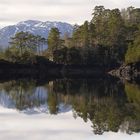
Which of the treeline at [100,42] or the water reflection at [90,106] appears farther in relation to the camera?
the treeline at [100,42]

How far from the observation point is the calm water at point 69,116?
33500mm

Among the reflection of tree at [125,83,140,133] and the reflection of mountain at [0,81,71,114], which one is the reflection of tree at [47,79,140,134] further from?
Result: the reflection of mountain at [0,81,71,114]

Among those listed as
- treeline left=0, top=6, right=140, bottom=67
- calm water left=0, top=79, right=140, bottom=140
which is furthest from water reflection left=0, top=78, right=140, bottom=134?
treeline left=0, top=6, right=140, bottom=67

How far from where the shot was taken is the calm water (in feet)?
110

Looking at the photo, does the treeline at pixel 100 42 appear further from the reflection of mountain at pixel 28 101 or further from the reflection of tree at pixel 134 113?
the reflection of tree at pixel 134 113

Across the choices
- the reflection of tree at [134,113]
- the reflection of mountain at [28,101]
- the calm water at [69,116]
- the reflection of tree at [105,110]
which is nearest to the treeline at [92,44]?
the reflection of mountain at [28,101]

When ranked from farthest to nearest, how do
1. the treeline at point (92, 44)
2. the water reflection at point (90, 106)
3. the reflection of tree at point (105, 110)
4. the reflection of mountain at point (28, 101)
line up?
the treeline at point (92, 44)
the reflection of mountain at point (28, 101)
the water reflection at point (90, 106)
the reflection of tree at point (105, 110)

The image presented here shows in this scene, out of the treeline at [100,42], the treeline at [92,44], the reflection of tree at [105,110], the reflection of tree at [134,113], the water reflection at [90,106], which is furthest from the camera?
the treeline at [100,42]

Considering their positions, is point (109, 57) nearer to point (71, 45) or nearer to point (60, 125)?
point (71, 45)

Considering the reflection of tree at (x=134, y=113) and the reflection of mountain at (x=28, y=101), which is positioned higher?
the reflection of tree at (x=134, y=113)

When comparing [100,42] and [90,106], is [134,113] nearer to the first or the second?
[90,106]

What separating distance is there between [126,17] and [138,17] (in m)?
7.72

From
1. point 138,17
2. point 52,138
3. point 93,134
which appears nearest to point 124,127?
point 93,134

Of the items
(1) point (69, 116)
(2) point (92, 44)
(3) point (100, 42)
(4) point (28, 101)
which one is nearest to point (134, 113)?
(1) point (69, 116)
